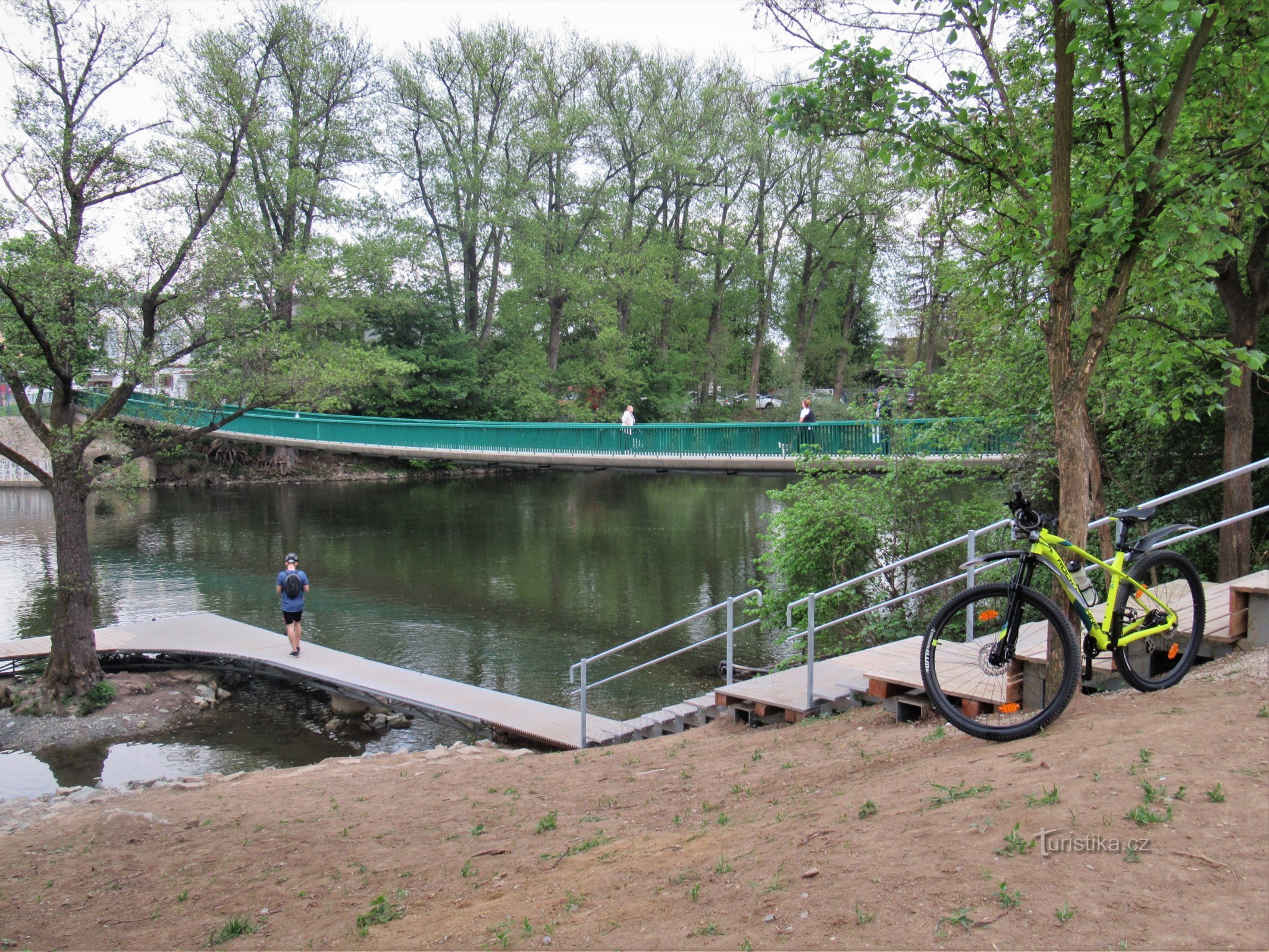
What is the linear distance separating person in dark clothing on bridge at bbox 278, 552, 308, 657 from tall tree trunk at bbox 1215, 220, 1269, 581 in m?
12.2

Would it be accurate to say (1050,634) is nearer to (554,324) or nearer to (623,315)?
(554,324)

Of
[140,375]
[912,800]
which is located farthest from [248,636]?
[912,800]

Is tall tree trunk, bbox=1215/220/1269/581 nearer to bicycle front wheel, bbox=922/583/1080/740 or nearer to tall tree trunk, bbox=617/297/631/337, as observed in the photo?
bicycle front wheel, bbox=922/583/1080/740

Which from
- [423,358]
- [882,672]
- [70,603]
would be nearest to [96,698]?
[70,603]

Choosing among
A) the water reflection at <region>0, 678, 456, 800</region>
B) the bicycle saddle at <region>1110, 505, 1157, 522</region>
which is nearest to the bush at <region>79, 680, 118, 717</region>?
the water reflection at <region>0, 678, 456, 800</region>

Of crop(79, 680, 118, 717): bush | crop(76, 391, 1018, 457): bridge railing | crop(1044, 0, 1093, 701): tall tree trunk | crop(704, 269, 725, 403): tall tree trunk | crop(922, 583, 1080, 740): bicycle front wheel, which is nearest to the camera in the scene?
crop(922, 583, 1080, 740): bicycle front wheel

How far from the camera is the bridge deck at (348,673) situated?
10.2 metres

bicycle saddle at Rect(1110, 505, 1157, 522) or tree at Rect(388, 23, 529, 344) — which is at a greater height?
tree at Rect(388, 23, 529, 344)

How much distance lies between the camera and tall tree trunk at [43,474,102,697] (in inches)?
498

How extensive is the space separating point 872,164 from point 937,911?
38.7m

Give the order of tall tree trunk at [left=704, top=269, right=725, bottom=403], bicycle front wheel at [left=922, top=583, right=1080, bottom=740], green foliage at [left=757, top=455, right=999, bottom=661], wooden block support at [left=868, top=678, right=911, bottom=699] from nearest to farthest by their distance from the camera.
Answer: bicycle front wheel at [left=922, top=583, right=1080, bottom=740] < wooden block support at [left=868, top=678, right=911, bottom=699] < green foliage at [left=757, top=455, right=999, bottom=661] < tall tree trunk at [left=704, top=269, right=725, bottom=403]

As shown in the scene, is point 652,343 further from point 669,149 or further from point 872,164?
point 872,164

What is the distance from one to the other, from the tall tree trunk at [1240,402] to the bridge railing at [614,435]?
306cm

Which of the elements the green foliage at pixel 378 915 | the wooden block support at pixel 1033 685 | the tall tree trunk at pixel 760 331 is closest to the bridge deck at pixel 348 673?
the wooden block support at pixel 1033 685
